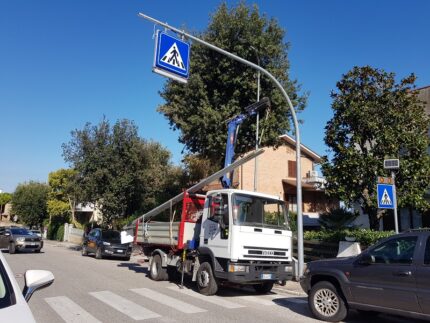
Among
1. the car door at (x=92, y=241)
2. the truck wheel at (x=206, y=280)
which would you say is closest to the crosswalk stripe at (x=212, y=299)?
the truck wheel at (x=206, y=280)

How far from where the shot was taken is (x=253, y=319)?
8039 mm

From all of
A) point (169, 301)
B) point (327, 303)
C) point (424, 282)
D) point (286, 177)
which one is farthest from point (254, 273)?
point (286, 177)

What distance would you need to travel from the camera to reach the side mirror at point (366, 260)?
744cm

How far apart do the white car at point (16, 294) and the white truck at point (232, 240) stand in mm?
6942

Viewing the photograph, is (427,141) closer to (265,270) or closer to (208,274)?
(265,270)

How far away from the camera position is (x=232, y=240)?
10.3 m

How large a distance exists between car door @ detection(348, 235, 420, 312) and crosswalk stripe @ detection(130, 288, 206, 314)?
3.21m

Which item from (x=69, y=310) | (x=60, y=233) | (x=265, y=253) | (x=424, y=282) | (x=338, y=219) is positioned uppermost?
(x=338, y=219)

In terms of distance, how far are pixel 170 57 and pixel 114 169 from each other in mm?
19247

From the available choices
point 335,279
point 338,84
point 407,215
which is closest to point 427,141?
point 338,84

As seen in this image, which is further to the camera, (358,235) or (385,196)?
(358,235)

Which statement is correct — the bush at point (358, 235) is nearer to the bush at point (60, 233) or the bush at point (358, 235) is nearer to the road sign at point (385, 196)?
the road sign at point (385, 196)

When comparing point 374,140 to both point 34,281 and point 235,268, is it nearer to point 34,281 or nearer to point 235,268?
point 235,268

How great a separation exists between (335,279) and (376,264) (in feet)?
3.21
